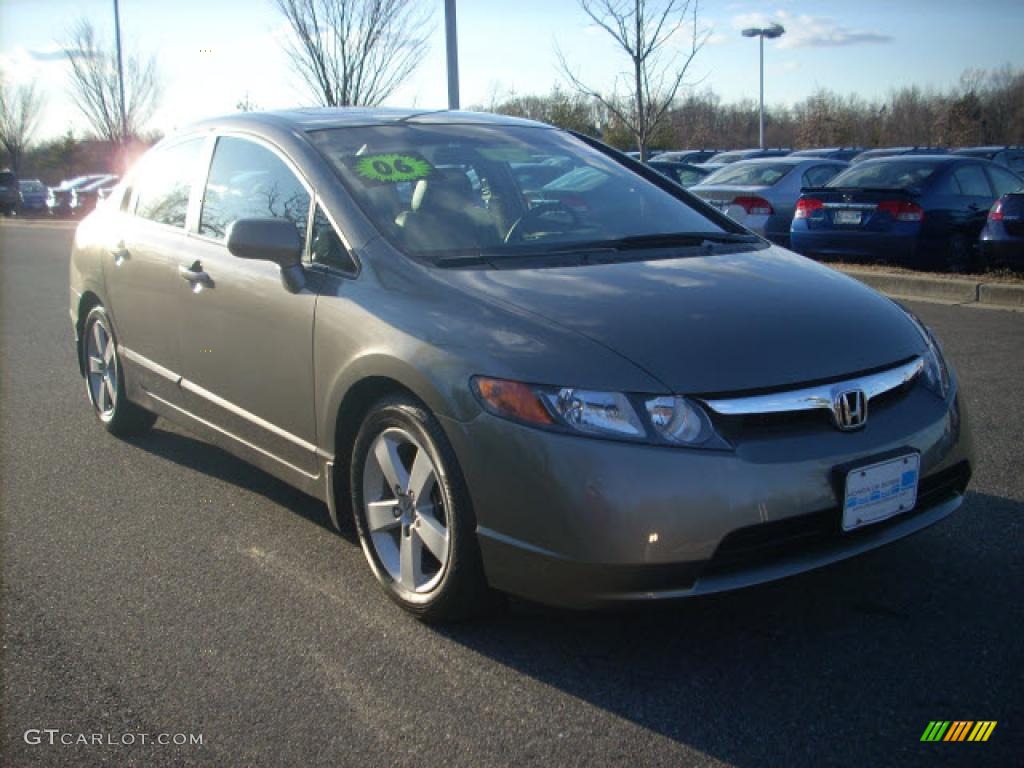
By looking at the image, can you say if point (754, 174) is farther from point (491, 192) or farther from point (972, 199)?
point (491, 192)

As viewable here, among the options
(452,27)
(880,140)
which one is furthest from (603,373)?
(880,140)

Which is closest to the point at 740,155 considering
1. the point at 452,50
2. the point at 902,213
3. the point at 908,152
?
the point at 908,152

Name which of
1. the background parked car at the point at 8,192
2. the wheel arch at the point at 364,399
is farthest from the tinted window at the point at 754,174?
the background parked car at the point at 8,192

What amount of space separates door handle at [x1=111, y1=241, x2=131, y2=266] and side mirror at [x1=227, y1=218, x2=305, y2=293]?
5.40 ft

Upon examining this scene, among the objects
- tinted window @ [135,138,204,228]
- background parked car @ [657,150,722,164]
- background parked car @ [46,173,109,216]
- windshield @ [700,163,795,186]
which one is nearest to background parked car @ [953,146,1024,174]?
windshield @ [700,163,795,186]

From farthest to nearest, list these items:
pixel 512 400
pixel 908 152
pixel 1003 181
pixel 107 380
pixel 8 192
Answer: pixel 8 192
pixel 908 152
pixel 1003 181
pixel 107 380
pixel 512 400

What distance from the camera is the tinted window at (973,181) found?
11.9m

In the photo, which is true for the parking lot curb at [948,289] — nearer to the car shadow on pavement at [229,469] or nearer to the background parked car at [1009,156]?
the car shadow on pavement at [229,469]

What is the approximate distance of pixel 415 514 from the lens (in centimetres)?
335

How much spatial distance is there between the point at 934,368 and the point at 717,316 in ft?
2.64

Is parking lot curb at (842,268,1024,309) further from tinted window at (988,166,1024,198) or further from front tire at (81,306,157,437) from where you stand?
front tire at (81,306,157,437)

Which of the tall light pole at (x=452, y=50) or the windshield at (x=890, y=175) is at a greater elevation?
the tall light pole at (x=452, y=50)

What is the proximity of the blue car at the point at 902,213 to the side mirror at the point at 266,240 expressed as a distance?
8.96 meters

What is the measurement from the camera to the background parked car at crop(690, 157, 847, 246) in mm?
13094
